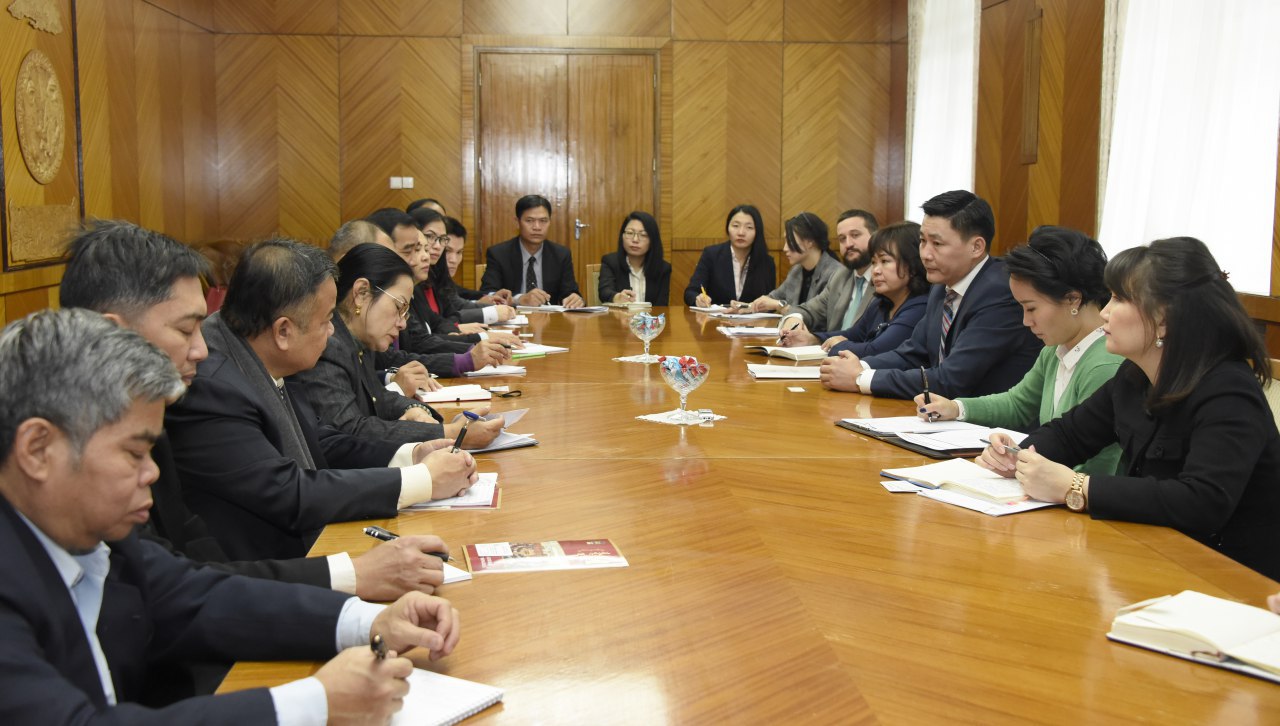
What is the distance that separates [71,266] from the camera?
1.98 m

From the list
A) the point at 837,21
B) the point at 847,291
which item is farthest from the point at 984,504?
the point at 837,21

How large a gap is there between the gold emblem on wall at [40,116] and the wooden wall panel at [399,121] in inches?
131

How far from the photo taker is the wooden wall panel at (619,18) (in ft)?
32.5

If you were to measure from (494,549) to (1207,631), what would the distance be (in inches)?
45.6

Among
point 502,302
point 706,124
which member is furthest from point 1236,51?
point 706,124

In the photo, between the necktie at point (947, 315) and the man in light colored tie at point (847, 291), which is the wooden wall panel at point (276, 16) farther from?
the necktie at point (947, 315)

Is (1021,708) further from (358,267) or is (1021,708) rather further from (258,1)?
(258,1)

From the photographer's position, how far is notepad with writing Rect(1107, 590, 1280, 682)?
151 cm

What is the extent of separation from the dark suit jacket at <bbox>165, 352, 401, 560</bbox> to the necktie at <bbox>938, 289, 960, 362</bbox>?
8.32 ft

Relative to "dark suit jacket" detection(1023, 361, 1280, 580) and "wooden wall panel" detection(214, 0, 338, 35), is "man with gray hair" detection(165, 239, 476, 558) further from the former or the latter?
"wooden wall panel" detection(214, 0, 338, 35)

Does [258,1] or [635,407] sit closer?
[635,407]

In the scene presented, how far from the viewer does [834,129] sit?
33.4 feet

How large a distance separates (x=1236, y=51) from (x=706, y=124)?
5454 millimetres

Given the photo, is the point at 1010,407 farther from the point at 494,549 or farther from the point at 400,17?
the point at 400,17
